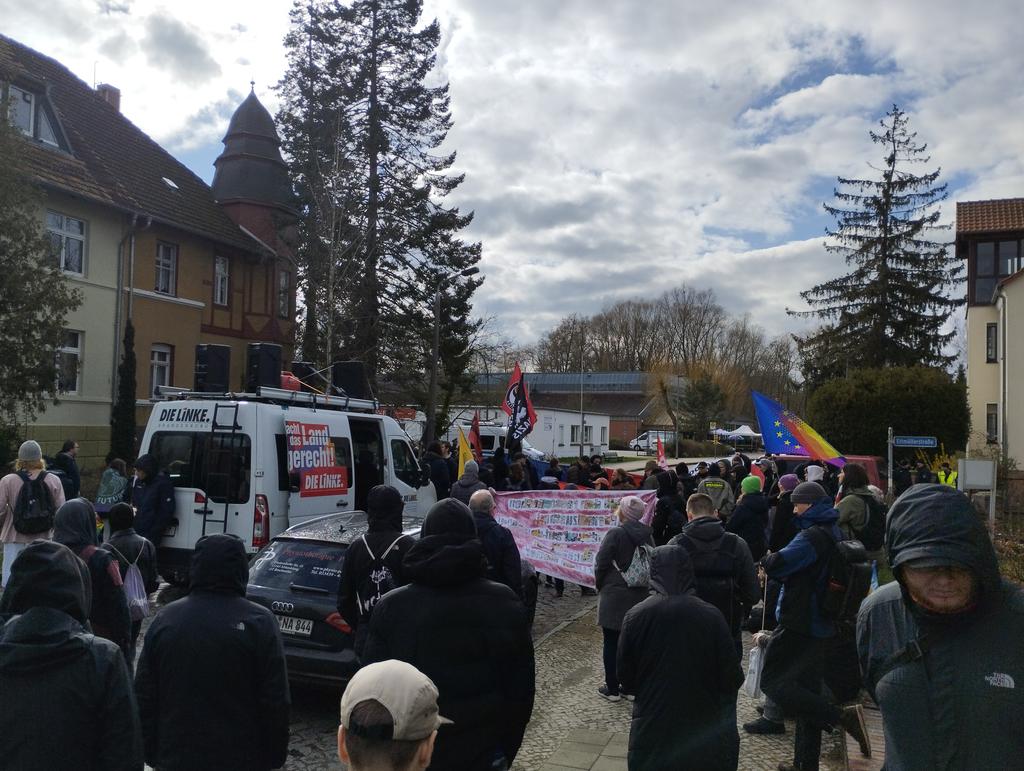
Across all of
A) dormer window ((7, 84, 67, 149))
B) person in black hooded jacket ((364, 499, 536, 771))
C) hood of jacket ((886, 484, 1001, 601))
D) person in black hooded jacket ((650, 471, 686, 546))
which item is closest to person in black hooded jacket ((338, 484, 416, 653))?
person in black hooded jacket ((364, 499, 536, 771))

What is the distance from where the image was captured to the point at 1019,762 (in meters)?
2.19

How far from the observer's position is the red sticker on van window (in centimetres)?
1069

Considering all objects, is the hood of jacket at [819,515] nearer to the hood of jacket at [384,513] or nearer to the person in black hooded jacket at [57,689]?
the hood of jacket at [384,513]

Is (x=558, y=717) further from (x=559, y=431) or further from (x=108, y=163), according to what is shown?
(x=559, y=431)

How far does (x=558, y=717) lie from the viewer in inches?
276

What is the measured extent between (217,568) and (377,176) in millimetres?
29670

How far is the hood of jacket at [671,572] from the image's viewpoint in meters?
4.37

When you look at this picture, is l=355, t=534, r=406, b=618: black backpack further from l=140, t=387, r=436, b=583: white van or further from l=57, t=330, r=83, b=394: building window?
l=57, t=330, r=83, b=394: building window

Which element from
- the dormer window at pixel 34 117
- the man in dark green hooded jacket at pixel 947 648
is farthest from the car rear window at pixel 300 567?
the dormer window at pixel 34 117

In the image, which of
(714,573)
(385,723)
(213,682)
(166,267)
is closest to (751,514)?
(714,573)

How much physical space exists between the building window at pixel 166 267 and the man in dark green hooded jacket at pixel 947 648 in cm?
2815

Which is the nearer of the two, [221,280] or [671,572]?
[671,572]

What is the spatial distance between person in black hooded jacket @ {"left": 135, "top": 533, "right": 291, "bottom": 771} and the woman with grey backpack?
12.6 feet

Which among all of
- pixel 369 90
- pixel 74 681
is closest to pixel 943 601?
pixel 74 681
